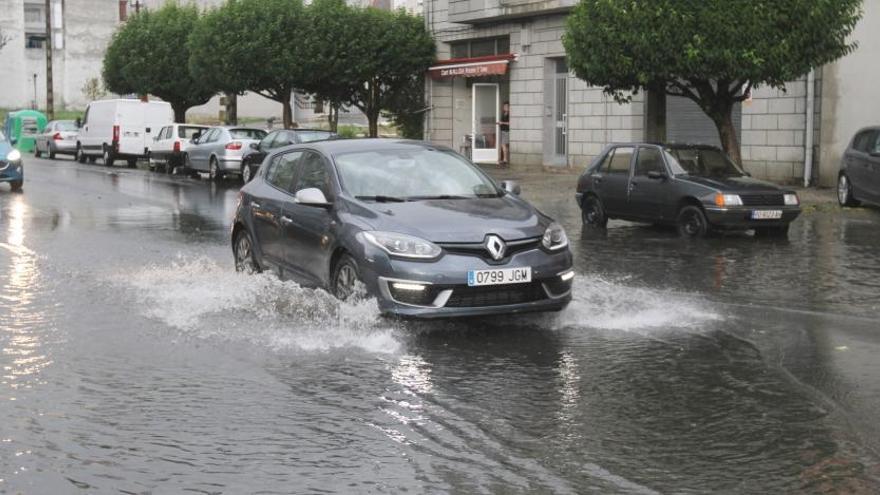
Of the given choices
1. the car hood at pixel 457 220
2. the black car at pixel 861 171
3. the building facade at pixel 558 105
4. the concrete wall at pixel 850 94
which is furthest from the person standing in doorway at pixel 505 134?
the car hood at pixel 457 220

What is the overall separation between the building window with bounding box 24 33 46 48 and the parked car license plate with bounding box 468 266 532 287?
9436 centimetres

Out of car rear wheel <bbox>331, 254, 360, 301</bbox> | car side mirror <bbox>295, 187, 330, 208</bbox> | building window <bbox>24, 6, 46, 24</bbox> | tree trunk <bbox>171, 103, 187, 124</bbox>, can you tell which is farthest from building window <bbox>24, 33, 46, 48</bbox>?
car rear wheel <bbox>331, 254, 360, 301</bbox>

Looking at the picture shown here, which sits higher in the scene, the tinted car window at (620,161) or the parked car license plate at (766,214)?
the tinted car window at (620,161)

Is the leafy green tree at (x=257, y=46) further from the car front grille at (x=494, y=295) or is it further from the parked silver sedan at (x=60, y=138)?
the car front grille at (x=494, y=295)

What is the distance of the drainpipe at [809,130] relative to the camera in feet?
83.4

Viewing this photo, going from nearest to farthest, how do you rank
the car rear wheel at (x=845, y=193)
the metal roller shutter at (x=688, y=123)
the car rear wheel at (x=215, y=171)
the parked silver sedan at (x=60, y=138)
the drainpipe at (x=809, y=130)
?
the car rear wheel at (x=845, y=193)
the drainpipe at (x=809, y=130)
the metal roller shutter at (x=688, y=123)
the car rear wheel at (x=215, y=171)
the parked silver sedan at (x=60, y=138)

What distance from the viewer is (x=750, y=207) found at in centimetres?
1616

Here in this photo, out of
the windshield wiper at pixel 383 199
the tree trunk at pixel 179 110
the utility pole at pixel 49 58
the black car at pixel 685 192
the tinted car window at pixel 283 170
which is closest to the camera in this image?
the windshield wiper at pixel 383 199

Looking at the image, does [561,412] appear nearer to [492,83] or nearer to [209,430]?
[209,430]

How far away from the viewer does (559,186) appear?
28.6m

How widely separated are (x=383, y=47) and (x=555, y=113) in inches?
280

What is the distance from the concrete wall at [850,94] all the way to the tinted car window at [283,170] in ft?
55.6

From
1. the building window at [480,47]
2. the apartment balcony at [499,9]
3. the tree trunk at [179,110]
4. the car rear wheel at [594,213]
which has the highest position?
the apartment balcony at [499,9]

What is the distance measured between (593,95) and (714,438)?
2661 cm
